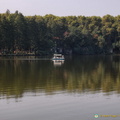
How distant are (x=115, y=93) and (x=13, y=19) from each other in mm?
113030

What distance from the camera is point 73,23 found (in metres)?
189

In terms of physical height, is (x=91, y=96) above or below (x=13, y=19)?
below

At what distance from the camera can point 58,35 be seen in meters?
165

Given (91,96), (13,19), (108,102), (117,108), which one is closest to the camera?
(117,108)

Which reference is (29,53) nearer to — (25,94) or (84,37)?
(84,37)

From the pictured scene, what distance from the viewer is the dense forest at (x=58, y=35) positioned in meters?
134

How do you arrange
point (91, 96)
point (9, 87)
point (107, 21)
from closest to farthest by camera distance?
point (91, 96)
point (9, 87)
point (107, 21)

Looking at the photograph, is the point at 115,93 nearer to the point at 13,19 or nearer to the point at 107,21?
the point at 13,19

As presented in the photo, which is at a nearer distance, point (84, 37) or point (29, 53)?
point (29, 53)

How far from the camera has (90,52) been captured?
173m

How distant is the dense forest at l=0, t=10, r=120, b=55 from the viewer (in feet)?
439

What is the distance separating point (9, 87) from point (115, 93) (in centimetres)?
1103

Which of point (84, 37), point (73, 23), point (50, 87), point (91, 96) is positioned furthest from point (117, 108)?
point (73, 23)

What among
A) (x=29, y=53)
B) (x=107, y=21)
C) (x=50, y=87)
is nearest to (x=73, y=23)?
(x=107, y=21)
